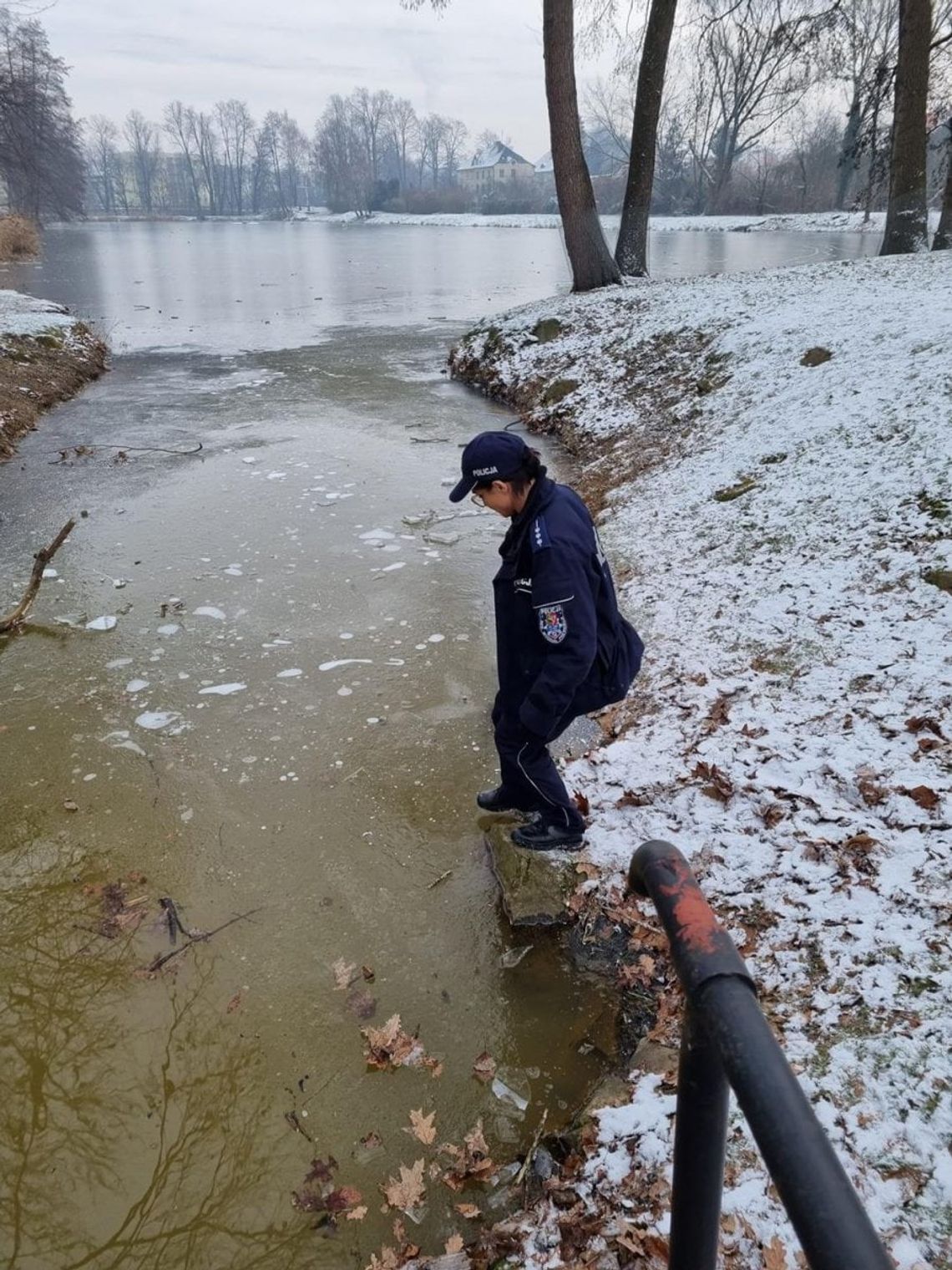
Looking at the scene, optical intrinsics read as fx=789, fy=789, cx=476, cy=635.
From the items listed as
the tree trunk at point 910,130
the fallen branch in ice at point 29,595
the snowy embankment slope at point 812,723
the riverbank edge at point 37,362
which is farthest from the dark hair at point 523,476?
the tree trunk at point 910,130

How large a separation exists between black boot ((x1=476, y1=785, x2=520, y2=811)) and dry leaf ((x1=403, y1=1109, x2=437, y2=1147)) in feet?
4.99

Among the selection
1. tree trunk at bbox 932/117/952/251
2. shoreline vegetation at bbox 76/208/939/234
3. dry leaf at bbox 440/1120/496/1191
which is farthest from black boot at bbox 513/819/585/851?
shoreline vegetation at bbox 76/208/939/234

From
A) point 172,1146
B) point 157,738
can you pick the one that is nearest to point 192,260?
point 157,738

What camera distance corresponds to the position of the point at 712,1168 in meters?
1.03

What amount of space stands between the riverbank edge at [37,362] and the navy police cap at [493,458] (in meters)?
9.43

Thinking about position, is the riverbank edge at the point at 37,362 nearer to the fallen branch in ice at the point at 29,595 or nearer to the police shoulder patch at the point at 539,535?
the fallen branch in ice at the point at 29,595

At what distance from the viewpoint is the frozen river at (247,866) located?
104 inches

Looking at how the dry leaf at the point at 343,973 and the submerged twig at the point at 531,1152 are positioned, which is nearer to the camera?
the submerged twig at the point at 531,1152

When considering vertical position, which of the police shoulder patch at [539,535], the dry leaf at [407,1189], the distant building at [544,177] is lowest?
the dry leaf at [407,1189]

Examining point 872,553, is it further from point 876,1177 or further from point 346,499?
point 346,499

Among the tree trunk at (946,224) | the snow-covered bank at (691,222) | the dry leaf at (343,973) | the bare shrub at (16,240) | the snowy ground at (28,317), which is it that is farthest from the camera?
the snow-covered bank at (691,222)

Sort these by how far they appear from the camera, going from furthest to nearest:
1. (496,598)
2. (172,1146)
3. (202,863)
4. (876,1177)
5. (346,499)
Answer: (346,499) → (202,863) → (496,598) → (172,1146) → (876,1177)

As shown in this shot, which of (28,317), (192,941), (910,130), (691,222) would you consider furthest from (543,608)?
(691,222)

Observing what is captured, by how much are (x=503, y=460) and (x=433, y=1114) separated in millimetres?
2330
